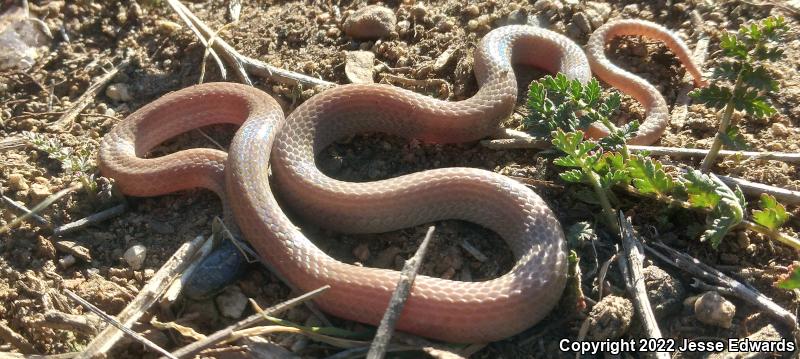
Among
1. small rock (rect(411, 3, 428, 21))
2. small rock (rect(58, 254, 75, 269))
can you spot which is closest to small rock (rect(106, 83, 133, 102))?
small rock (rect(58, 254, 75, 269))

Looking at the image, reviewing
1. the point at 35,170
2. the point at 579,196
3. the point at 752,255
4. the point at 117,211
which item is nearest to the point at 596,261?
the point at 579,196

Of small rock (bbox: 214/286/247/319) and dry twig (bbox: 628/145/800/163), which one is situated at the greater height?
dry twig (bbox: 628/145/800/163)

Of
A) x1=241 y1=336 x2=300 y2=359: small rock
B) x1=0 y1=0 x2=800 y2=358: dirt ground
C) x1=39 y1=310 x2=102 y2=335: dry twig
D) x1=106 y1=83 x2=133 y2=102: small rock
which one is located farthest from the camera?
x1=106 y1=83 x2=133 y2=102: small rock

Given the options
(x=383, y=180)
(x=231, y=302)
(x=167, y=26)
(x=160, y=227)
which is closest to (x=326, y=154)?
(x=383, y=180)

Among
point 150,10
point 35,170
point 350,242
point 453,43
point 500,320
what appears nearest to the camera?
point 500,320

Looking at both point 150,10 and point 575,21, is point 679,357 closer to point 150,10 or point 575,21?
point 575,21

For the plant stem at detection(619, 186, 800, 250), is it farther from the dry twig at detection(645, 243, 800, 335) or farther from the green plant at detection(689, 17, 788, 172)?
the green plant at detection(689, 17, 788, 172)
